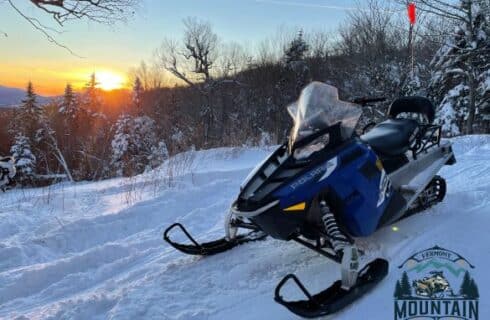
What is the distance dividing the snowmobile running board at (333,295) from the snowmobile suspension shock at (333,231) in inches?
6.9

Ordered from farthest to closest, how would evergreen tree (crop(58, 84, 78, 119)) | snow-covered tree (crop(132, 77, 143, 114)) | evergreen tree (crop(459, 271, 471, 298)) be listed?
evergreen tree (crop(58, 84, 78, 119))
snow-covered tree (crop(132, 77, 143, 114))
evergreen tree (crop(459, 271, 471, 298))

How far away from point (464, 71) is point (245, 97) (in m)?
17.9

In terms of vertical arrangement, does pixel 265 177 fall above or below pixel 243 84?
below

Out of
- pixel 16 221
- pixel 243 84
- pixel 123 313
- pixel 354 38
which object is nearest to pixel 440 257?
pixel 123 313

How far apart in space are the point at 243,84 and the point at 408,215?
29464mm

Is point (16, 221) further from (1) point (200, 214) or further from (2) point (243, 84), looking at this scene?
(2) point (243, 84)

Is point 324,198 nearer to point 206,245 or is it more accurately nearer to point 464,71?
point 206,245

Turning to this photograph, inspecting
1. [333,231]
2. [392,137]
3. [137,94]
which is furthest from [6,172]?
[137,94]

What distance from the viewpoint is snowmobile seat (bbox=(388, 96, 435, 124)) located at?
3.51 m

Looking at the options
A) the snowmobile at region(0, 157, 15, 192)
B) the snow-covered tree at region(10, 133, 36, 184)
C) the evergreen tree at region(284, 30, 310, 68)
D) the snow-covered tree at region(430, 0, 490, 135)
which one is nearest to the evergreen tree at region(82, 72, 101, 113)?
the snow-covered tree at region(10, 133, 36, 184)

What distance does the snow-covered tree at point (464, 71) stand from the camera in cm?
1392

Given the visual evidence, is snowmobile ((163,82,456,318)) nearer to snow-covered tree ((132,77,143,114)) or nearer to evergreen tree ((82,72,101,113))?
snow-covered tree ((132,77,143,114))

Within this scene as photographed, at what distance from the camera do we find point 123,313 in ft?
7.41

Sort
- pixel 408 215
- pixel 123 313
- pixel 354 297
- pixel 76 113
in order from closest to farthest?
pixel 354 297 → pixel 123 313 → pixel 408 215 → pixel 76 113
